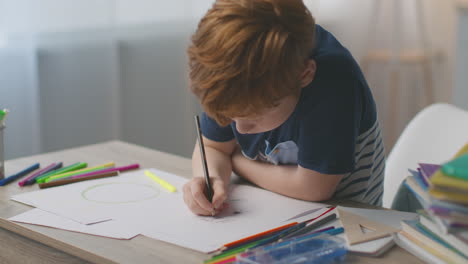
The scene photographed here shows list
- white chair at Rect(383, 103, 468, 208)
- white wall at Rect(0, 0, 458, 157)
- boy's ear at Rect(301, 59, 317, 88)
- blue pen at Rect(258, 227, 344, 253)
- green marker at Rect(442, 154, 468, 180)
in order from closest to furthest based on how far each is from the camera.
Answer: green marker at Rect(442, 154, 468, 180) < blue pen at Rect(258, 227, 344, 253) < boy's ear at Rect(301, 59, 317, 88) < white chair at Rect(383, 103, 468, 208) < white wall at Rect(0, 0, 458, 157)

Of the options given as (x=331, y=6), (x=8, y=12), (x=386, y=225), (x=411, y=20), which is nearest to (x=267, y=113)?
(x=386, y=225)

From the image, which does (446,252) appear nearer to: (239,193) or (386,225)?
(386,225)

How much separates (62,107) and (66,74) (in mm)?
123

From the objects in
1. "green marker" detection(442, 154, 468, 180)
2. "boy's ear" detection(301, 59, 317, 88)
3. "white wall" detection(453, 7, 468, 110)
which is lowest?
"white wall" detection(453, 7, 468, 110)

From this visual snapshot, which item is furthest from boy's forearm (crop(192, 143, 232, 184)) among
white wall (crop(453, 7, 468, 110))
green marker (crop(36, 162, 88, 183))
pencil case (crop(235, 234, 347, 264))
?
white wall (crop(453, 7, 468, 110))

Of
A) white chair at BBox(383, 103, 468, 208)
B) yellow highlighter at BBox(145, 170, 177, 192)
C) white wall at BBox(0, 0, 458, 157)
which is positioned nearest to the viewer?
yellow highlighter at BBox(145, 170, 177, 192)

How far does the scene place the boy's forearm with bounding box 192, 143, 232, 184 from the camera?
1.08m

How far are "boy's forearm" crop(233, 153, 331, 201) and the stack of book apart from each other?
0.19 meters

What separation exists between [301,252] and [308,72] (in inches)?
11.9

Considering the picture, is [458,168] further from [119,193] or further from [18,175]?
[18,175]

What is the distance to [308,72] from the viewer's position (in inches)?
35.6

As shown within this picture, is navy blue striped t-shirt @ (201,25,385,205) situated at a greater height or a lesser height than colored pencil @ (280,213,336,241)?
greater

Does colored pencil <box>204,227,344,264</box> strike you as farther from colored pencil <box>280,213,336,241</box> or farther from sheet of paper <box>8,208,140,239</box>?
sheet of paper <box>8,208,140,239</box>

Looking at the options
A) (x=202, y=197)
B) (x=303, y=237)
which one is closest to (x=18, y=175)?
(x=202, y=197)
